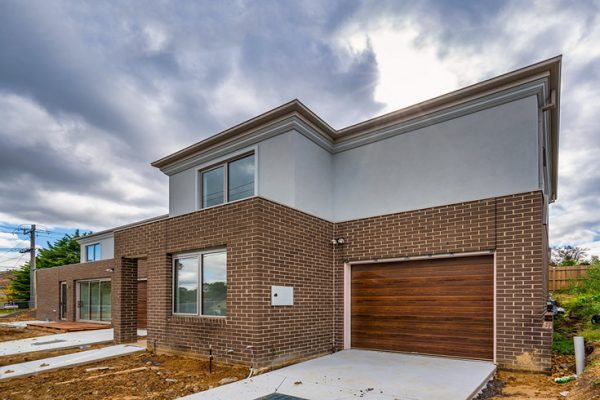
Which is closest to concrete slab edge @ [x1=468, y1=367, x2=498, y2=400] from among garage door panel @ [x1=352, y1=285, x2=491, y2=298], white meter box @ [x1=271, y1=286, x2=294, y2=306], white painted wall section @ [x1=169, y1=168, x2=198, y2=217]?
garage door panel @ [x1=352, y1=285, x2=491, y2=298]

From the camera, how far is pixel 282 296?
713 centimetres

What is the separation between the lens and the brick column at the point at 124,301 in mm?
10133

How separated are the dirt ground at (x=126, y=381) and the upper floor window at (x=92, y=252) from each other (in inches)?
602

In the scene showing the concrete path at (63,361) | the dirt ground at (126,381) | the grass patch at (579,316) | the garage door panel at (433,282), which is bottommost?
the concrete path at (63,361)

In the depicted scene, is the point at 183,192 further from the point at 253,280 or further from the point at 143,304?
the point at 143,304

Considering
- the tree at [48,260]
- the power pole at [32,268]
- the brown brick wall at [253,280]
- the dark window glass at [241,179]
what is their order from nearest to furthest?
the brown brick wall at [253,280] < the dark window glass at [241,179] < the power pole at [32,268] < the tree at [48,260]

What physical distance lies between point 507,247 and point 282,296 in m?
4.45

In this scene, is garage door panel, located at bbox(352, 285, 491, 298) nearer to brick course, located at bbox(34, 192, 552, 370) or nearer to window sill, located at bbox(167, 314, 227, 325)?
brick course, located at bbox(34, 192, 552, 370)

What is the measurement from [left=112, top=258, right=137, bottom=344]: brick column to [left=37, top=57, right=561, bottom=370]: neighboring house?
0.74 meters

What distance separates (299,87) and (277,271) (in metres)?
5.31

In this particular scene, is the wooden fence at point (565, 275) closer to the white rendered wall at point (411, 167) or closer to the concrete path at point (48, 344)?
the white rendered wall at point (411, 167)

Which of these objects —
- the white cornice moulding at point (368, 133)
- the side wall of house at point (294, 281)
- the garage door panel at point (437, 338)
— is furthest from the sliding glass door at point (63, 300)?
the garage door panel at point (437, 338)

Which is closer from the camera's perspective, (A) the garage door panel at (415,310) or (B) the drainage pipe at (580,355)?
(B) the drainage pipe at (580,355)

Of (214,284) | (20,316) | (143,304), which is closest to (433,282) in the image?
(214,284)
